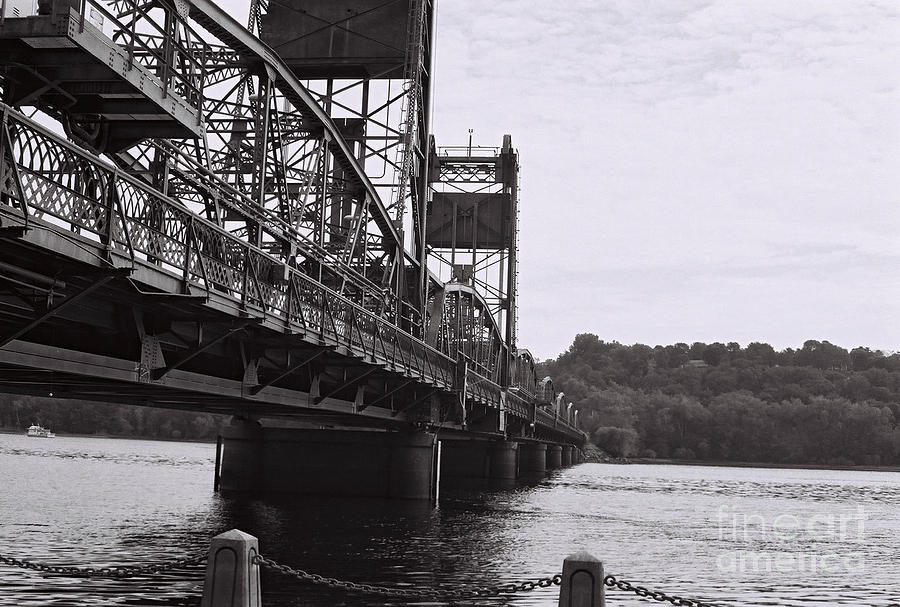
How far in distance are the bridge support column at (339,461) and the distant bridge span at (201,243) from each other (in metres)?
0.16

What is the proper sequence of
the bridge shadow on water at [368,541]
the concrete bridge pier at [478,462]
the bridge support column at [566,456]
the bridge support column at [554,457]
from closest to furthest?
the bridge shadow on water at [368,541]
the concrete bridge pier at [478,462]
the bridge support column at [554,457]
the bridge support column at [566,456]

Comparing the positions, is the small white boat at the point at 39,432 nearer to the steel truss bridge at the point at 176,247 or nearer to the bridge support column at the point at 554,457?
the bridge support column at the point at 554,457

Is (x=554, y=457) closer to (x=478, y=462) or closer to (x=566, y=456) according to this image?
(x=566, y=456)

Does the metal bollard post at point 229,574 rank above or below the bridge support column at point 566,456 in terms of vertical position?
below

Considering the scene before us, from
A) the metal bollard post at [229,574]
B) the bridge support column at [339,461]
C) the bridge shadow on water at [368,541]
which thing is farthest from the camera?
the bridge support column at [339,461]

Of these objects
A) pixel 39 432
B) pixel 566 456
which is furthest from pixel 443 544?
pixel 39 432

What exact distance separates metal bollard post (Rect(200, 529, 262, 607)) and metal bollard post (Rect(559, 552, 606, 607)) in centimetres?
326

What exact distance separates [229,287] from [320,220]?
13.9 metres

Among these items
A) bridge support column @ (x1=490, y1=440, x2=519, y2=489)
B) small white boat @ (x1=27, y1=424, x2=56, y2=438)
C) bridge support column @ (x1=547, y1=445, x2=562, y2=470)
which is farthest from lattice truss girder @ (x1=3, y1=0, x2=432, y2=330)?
small white boat @ (x1=27, y1=424, x2=56, y2=438)

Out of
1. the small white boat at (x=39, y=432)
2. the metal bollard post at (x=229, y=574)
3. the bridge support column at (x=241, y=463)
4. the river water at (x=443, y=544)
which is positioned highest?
the small white boat at (x=39, y=432)

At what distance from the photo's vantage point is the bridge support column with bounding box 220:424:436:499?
4553 cm

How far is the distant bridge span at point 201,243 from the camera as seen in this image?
49.3ft

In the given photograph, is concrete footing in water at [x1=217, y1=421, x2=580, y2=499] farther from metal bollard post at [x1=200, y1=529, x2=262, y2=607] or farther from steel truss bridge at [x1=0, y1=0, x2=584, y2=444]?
metal bollard post at [x1=200, y1=529, x2=262, y2=607]

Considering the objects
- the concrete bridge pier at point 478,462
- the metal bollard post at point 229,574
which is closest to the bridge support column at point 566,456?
the concrete bridge pier at point 478,462
